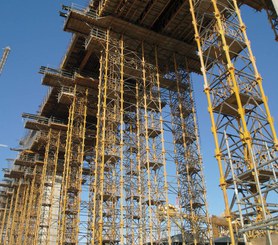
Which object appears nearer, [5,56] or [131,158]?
[131,158]

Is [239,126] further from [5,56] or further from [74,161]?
[5,56]

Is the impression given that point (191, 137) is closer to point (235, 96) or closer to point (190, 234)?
point (190, 234)

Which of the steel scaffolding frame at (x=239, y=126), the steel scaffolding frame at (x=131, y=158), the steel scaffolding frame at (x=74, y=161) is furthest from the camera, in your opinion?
the steel scaffolding frame at (x=74, y=161)

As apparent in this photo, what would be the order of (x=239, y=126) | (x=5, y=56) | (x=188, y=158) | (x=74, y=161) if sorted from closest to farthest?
(x=239, y=126) < (x=188, y=158) < (x=74, y=161) < (x=5, y=56)

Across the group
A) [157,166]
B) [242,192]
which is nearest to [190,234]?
[157,166]

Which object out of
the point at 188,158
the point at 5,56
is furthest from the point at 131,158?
the point at 5,56

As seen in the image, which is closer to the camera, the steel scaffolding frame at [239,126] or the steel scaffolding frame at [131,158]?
the steel scaffolding frame at [239,126]

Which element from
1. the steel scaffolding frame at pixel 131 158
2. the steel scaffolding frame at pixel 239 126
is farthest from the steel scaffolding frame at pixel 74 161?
the steel scaffolding frame at pixel 239 126

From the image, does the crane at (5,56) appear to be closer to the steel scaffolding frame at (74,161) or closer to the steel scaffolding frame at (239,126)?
the steel scaffolding frame at (74,161)

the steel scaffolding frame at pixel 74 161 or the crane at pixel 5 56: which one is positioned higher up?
the crane at pixel 5 56

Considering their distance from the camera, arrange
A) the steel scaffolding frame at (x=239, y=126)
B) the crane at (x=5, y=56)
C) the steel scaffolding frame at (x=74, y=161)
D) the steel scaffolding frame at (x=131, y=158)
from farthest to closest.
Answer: the crane at (x=5, y=56) < the steel scaffolding frame at (x=74, y=161) < the steel scaffolding frame at (x=131, y=158) < the steel scaffolding frame at (x=239, y=126)

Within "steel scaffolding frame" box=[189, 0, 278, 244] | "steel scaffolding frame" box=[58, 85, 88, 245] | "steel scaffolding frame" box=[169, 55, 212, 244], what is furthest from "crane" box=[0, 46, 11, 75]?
"steel scaffolding frame" box=[189, 0, 278, 244]

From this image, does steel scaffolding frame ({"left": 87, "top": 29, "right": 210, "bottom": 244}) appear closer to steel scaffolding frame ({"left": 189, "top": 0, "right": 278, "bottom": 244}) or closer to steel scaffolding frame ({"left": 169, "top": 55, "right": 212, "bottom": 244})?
steel scaffolding frame ({"left": 169, "top": 55, "right": 212, "bottom": 244})

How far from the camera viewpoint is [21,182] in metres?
55.7
